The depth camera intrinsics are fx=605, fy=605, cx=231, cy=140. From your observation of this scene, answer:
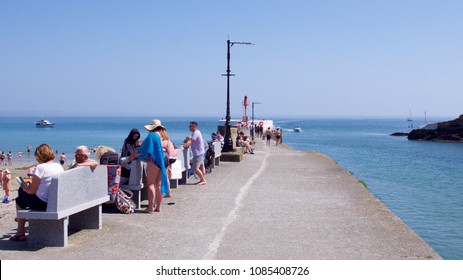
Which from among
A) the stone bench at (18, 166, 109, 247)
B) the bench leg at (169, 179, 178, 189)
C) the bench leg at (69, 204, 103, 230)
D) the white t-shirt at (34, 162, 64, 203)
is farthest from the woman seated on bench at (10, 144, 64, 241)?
the bench leg at (169, 179, 178, 189)

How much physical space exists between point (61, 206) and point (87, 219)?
4.35 feet

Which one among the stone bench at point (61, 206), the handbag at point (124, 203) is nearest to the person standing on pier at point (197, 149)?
the handbag at point (124, 203)

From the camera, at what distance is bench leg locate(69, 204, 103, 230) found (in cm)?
862

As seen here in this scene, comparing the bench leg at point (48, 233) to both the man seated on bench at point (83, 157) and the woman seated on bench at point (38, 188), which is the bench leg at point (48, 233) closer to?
the woman seated on bench at point (38, 188)

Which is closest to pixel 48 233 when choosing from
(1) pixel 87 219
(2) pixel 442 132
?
(1) pixel 87 219

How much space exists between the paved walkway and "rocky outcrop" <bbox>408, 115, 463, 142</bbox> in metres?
99.4

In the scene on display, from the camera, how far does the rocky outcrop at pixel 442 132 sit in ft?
349

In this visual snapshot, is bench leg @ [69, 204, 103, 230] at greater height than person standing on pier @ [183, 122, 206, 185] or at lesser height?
lesser

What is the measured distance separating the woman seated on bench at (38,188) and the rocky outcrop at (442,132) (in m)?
105

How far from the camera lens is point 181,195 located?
40.9 feet

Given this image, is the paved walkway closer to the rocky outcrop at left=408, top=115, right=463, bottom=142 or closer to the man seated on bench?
the man seated on bench

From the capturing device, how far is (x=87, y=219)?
8.66m

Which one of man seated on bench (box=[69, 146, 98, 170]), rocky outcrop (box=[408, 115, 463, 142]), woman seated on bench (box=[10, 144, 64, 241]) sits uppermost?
man seated on bench (box=[69, 146, 98, 170])
